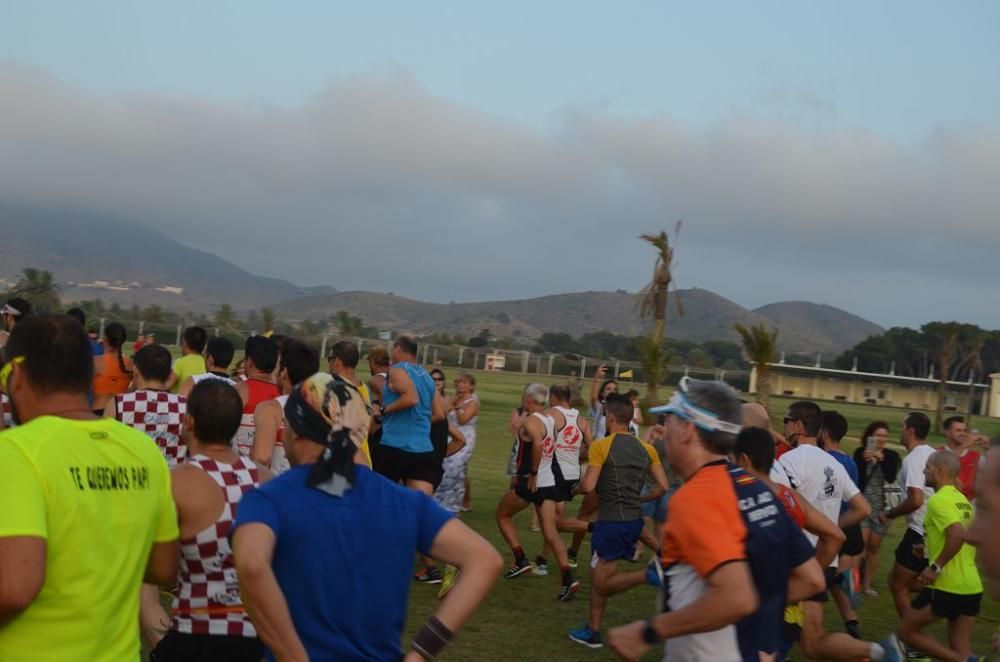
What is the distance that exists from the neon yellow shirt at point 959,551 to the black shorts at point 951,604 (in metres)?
0.04

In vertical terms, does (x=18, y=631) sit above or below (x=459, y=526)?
below

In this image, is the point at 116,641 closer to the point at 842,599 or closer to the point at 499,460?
the point at 842,599

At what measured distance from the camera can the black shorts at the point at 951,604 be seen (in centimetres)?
770

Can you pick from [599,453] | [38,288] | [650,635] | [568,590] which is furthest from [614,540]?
[38,288]

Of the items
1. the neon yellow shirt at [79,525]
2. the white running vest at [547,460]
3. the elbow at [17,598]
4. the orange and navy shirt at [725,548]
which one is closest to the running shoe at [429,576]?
the white running vest at [547,460]

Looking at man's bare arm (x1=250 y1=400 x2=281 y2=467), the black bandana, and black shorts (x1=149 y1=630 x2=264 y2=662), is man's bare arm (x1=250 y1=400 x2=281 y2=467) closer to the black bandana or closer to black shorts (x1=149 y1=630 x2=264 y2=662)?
black shorts (x1=149 y1=630 x2=264 y2=662)

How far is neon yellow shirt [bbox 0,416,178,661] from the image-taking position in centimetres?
280

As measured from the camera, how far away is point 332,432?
3.23 metres

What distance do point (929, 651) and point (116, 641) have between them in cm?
656

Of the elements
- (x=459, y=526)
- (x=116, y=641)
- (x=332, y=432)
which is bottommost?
(x=116, y=641)

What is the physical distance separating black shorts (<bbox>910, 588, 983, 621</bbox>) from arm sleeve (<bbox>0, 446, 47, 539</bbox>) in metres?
6.70

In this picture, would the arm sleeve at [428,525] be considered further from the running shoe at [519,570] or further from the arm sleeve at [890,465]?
the arm sleeve at [890,465]

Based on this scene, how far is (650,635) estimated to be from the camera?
350 cm

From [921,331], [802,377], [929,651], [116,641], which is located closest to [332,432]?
[116,641]
